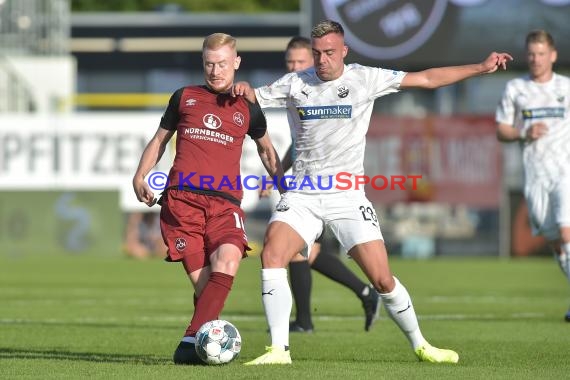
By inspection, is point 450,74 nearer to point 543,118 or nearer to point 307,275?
point 307,275

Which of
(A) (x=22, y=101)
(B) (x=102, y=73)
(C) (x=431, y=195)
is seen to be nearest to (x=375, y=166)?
(C) (x=431, y=195)

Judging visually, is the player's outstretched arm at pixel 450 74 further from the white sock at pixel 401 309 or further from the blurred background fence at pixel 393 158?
the blurred background fence at pixel 393 158

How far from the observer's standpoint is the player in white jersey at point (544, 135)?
442 inches

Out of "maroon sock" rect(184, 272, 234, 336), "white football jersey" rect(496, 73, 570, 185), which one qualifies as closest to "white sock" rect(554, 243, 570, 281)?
"white football jersey" rect(496, 73, 570, 185)

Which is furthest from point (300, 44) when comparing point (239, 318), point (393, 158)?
point (393, 158)

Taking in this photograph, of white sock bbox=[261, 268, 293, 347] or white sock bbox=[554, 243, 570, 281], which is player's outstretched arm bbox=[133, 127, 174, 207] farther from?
white sock bbox=[554, 243, 570, 281]

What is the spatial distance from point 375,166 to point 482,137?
2.27 metres

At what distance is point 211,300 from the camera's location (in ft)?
25.6

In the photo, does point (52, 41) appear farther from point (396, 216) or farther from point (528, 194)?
point (528, 194)

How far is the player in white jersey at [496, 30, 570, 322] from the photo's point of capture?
11.2 metres

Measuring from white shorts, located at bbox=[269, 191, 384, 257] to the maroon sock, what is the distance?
0.52 metres

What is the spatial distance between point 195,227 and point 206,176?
33 centimetres

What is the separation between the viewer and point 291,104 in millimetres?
8133

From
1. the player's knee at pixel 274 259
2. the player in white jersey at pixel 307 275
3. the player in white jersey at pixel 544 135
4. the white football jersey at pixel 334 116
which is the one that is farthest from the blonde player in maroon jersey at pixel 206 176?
the player in white jersey at pixel 544 135
